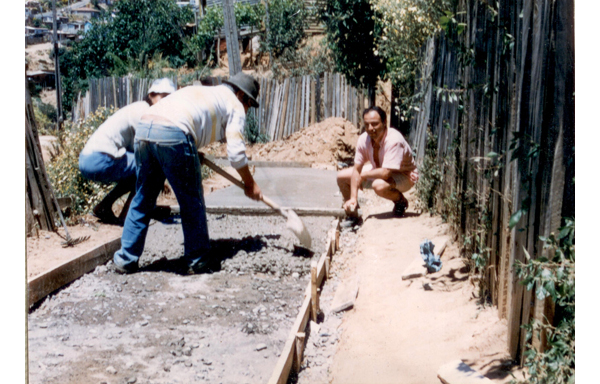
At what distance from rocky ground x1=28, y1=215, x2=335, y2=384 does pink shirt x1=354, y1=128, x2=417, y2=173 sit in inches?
42.8

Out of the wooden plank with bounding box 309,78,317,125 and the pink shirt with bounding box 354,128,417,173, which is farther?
the wooden plank with bounding box 309,78,317,125

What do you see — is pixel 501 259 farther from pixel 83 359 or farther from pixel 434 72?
pixel 434 72

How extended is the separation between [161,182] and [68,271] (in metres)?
0.92

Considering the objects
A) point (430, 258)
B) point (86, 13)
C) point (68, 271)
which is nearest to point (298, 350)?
point (430, 258)

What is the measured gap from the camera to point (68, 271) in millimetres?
3785

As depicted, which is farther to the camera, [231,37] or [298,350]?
[231,37]

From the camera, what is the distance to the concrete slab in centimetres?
630

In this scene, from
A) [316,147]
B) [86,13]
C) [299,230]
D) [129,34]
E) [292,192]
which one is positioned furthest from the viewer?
[316,147]

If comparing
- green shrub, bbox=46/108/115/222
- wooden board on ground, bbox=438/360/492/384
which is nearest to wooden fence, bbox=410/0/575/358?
wooden board on ground, bbox=438/360/492/384

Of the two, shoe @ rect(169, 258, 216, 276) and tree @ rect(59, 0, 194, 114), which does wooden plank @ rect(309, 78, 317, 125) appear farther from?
shoe @ rect(169, 258, 216, 276)

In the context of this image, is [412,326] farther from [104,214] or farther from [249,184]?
[104,214]

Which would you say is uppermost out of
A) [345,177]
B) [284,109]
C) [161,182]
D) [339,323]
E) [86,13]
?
[86,13]

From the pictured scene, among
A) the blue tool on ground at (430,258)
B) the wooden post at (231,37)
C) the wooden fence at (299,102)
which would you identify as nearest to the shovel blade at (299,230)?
the blue tool on ground at (430,258)
